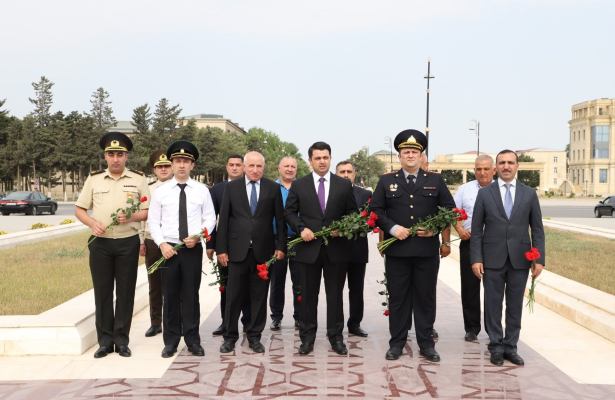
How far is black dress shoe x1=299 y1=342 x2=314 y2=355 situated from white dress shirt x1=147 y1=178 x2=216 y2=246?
144cm

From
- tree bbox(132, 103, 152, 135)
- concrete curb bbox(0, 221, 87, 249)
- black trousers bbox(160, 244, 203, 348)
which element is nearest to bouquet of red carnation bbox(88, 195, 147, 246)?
black trousers bbox(160, 244, 203, 348)

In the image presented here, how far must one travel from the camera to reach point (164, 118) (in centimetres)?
6881

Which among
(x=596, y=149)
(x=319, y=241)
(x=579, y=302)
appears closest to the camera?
(x=319, y=241)

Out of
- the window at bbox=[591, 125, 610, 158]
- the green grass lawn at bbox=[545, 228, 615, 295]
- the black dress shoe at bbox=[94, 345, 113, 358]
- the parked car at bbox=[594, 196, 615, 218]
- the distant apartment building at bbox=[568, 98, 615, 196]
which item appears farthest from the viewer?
the window at bbox=[591, 125, 610, 158]

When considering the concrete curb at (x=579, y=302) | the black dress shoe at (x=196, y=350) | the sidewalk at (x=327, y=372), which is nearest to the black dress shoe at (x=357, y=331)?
the sidewalk at (x=327, y=372)

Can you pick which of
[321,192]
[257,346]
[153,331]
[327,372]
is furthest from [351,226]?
[153,331]

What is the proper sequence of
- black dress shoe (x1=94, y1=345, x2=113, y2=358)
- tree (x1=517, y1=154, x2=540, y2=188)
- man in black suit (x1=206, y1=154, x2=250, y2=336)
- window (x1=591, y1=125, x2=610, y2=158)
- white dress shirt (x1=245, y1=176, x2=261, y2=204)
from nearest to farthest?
black dress shoe (x1=94, y1=345, x2=113, y2=358), white dress shirt (x1=245, y1=176, x2=261, y2=204), man in black suit (x1=206, y1=154, x2=250, y2=336), tree (x1=517, y1=154, x2=540, y2=188), window (x1=591, y1=125, x2=610, y2=158)

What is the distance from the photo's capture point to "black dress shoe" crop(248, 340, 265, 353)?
5766 millimetres

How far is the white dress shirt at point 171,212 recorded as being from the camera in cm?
573

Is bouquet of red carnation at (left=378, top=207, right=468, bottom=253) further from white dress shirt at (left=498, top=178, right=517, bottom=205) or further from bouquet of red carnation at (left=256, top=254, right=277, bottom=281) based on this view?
bouquet of red carnation at (left=256, top=254, right=277, bottom=281)

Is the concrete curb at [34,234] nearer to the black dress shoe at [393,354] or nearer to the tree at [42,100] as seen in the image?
the black dress shoe at [393,354]

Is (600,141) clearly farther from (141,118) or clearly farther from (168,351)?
(168,351)

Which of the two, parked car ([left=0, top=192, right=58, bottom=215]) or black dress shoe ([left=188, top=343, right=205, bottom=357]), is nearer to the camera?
black dress shoe ([left=188, top=343, right=205, bottom=357])

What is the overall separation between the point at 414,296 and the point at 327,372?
1.22 metres
